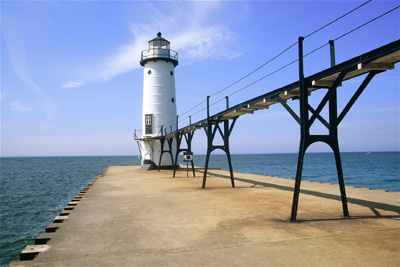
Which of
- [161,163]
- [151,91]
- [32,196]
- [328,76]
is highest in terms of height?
[151,91]

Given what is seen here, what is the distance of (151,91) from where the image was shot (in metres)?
32.2

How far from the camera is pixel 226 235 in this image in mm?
6809

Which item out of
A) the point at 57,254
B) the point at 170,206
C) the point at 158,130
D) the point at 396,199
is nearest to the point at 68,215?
the point at 170,206

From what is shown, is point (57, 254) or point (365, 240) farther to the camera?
point (365, 240)

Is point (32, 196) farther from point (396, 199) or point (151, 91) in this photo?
point (396, 199)

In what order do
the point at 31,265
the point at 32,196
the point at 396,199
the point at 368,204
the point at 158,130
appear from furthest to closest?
the point at 158,130
the point at 32,196
the point at 396,199
the point at 368,204
the point at 31,265

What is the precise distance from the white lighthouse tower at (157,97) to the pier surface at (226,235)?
21.2 m

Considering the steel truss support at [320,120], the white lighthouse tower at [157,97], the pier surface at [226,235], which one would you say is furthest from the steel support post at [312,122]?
the white lighthouse tower at [157,97]

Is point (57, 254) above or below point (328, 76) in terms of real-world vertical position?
below

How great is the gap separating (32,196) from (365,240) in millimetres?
21912

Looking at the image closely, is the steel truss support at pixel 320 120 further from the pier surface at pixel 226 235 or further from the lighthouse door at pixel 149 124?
the lighthouse door at pixel 149 124

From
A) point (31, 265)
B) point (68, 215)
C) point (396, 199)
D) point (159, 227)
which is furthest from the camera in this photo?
point (396, 199)

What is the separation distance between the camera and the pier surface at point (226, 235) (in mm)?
5332

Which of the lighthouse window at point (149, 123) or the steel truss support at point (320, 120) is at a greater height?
the lighthouse window at point (149, 123)
